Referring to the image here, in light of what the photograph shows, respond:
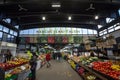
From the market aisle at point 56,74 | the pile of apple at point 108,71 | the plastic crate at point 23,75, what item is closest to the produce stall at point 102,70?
the pile of apple at point 108,71

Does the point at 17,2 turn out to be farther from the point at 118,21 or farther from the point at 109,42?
the point at 118,21

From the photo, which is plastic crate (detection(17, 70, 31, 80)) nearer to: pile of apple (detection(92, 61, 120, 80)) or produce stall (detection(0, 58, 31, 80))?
produce stall (detection(0, 58, 31, 80))

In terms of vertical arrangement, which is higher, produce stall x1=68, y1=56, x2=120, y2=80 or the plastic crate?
produce stall x1=68, y1=56, x2=120, y2=80

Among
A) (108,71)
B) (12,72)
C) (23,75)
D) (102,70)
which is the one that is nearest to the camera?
(108,71)

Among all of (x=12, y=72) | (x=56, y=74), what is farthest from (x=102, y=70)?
(x=56, y=74)

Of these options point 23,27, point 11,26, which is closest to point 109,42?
point 11,26

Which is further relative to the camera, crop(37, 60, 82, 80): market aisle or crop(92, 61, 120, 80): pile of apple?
crop(37, 60, 82, 80): market aisle

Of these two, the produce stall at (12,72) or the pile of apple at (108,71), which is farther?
the produce stall at (12,72)

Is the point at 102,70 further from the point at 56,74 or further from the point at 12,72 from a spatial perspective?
the point at 56,74

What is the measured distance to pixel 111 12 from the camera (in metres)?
12.0

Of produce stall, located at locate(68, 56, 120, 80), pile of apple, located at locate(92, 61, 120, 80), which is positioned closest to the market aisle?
produce stall, located at locate(68, 56, 120, 80)

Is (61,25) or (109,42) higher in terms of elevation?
(61,25)

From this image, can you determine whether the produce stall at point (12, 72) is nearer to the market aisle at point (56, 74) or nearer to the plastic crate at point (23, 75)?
the plastic crate at point (23, 75)

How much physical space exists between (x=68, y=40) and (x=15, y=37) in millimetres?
8182
